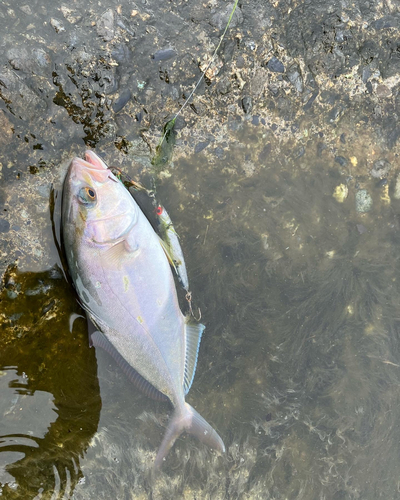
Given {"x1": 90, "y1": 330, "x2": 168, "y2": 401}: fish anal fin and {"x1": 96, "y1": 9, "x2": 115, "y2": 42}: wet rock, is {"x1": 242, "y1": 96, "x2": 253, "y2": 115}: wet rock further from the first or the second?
{"x1": 90, "y1": 330, "x2": 168, "y2": 401}: fish anal fin

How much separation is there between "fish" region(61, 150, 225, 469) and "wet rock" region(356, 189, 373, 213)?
1.64 meters

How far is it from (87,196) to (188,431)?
1.95 meters

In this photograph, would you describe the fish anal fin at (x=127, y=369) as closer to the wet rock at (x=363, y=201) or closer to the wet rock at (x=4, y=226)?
the wet rock at (x=4, y=226)

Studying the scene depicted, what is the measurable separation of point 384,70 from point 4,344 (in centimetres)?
366

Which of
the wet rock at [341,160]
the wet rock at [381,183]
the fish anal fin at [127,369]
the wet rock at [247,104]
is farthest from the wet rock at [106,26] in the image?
the wet rock at [381,183]

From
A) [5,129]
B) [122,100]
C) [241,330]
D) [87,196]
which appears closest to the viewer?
[87,196]

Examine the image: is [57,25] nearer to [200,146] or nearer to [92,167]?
[92,167]

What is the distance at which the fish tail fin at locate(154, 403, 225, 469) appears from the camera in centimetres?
280

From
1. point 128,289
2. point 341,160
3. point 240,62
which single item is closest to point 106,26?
point 240,62

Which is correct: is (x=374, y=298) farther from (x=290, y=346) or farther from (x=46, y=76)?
(x=46, y=76)

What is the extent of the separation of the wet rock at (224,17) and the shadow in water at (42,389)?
7.40 ft

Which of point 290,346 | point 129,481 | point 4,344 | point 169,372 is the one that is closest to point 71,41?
point 4,344

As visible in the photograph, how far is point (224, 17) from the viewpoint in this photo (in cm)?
278

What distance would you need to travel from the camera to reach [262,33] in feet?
9.28
